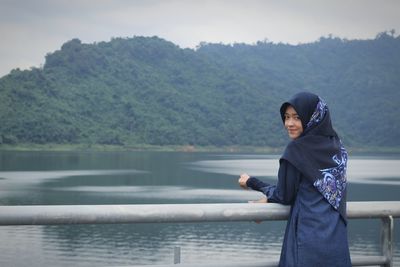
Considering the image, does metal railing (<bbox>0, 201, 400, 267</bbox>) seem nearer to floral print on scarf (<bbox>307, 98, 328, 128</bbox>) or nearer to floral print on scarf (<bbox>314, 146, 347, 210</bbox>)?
floral print on scarf (<bbox>314, 146, 347, 210</bbox>)

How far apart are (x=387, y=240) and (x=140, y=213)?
1.06 m

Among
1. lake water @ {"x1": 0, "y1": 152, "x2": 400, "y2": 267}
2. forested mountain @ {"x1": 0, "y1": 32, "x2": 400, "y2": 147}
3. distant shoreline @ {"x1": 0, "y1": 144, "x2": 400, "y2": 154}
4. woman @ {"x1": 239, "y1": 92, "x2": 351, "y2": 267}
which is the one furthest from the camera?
forested mountain @ {"x1": 0, "y1": 32, "x2": 400, "y2": 147}

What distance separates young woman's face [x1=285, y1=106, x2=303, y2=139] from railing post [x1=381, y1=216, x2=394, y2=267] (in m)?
0.52

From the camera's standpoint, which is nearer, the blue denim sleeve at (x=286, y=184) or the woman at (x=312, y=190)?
the woman at (x=312, y=190)

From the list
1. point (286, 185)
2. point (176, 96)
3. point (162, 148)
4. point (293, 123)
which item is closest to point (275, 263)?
point (286, 185)

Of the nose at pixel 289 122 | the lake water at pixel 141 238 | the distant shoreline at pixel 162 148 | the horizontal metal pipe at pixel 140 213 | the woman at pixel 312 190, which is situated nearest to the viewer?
the horizontal metal pipe at pixel 140 213

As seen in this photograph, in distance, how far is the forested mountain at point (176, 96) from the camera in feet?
362

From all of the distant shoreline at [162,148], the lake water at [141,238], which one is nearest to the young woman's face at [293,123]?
the lake water at [141,238]

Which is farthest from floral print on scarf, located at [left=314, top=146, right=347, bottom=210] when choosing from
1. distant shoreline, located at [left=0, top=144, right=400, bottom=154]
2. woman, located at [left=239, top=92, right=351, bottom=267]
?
distant shoreline, located at [left=0, top=144, right=400, bottom=154]

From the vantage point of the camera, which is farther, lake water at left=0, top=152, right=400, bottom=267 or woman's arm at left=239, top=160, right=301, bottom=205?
lake water at left=0, top=152, right=400, bottom=267

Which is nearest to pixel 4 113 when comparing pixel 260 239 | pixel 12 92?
pixel 12 92

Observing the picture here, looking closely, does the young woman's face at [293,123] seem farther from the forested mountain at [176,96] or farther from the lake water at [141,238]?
the forested mountain at [176,96]

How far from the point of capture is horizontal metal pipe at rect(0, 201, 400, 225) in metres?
2.01

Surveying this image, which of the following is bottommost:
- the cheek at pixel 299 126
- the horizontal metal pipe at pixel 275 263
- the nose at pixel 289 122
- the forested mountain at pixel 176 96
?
the horizontal metal pipe at pixel 275 263
